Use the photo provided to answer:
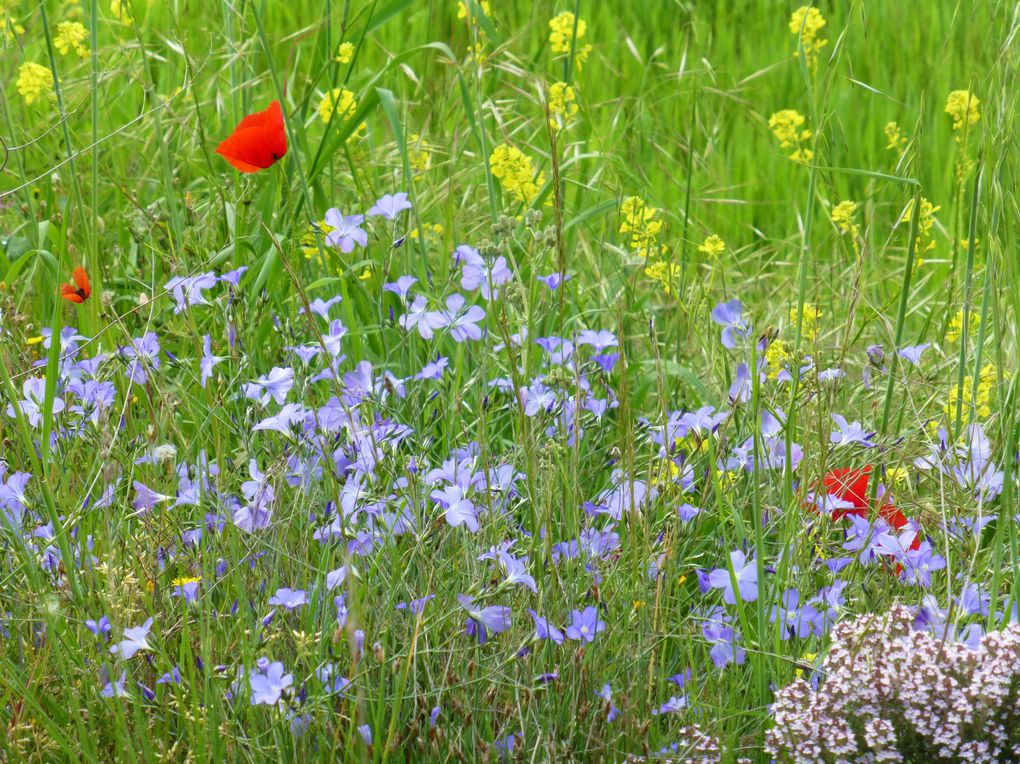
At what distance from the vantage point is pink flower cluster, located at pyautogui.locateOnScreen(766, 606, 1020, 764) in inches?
48.9

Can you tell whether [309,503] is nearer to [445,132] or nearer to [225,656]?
[225,656]

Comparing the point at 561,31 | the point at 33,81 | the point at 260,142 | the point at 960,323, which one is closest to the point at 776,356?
the point at 960,323

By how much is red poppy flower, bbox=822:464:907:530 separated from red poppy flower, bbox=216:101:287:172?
38.8 inches

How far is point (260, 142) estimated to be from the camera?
1986 mm

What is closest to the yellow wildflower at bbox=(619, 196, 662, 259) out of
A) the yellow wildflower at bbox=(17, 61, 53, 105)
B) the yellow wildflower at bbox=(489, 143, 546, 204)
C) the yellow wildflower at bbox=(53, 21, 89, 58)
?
the yellow wildflower at bbox=(489, 143, 546, 204)

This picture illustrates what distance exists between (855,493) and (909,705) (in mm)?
490

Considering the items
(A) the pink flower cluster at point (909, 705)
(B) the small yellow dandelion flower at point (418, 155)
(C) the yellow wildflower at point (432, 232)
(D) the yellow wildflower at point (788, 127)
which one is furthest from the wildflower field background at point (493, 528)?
(D) the yellow wildflower at point (788, 127)

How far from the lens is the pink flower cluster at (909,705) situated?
1243 mm

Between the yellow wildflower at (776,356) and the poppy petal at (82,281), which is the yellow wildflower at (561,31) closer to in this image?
the yellow wildflower at (776,356)

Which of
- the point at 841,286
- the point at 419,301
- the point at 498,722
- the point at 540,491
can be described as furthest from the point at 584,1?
the point at 498,722

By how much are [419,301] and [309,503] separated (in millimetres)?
364

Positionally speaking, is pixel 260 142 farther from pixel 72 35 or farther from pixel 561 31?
pixel 561 31

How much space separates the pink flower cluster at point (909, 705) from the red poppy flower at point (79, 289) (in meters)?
1.28

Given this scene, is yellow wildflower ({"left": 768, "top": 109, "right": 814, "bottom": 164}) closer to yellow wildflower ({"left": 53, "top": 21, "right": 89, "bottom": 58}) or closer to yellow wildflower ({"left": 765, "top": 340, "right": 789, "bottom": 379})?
yellow wildflower ({"left": 765, "top": 340, "right": 789, "bottom": 379})
